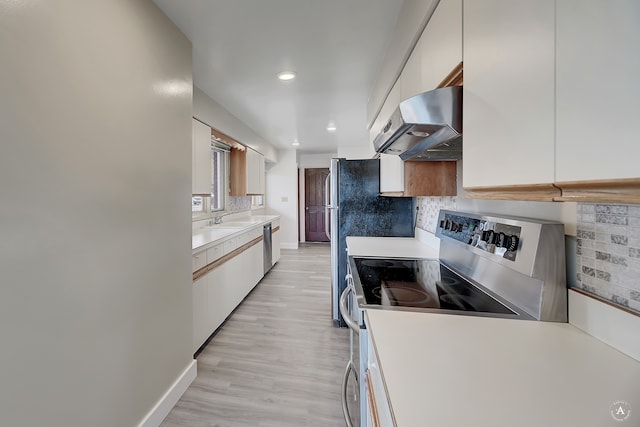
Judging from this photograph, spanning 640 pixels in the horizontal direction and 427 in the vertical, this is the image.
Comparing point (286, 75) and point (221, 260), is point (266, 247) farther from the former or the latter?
point (286, 75)

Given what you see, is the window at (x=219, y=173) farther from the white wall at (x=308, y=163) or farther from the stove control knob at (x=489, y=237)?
the stove control knob at (x=489, y=237)

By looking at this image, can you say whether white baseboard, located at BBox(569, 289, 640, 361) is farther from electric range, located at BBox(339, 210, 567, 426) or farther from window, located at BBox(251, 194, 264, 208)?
window, located at BBox(251, 194, 264, 208)

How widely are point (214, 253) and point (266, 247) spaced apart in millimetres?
1835

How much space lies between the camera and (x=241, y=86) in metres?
2.59

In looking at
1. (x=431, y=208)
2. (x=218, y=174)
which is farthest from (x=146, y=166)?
(x=218, y=174)

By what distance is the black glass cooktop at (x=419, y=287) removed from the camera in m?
1.05

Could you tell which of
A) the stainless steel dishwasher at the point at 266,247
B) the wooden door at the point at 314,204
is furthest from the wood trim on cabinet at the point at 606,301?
the wooden door at the point at 314,204

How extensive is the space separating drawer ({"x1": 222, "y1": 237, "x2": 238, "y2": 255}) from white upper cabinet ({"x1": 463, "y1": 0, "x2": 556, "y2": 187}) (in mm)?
2258

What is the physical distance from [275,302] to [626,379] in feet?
9.89

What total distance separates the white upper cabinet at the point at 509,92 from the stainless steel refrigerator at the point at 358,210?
5.83ft

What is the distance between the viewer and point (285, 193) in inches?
247

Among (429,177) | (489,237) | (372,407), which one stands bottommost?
(372,407)

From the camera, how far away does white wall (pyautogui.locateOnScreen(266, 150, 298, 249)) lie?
624 centimetres

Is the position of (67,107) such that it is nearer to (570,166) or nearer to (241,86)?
(570,166)
